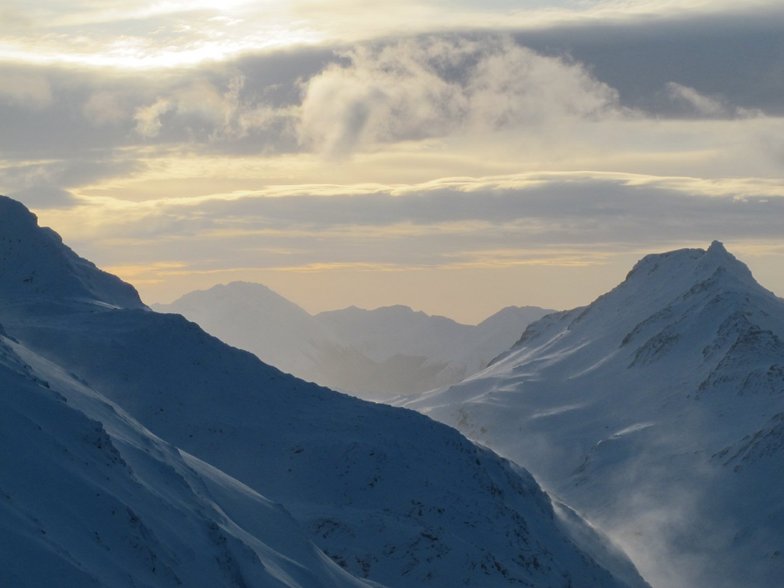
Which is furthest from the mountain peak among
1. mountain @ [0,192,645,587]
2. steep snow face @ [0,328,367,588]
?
steep snow face @ [0,328,367,588]

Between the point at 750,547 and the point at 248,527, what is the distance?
79.5 metres

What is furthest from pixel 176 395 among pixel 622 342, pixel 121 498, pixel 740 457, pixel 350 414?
pixel 622 342

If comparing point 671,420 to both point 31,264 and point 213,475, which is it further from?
point 213,475

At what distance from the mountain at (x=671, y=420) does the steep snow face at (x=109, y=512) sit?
70.8 meters

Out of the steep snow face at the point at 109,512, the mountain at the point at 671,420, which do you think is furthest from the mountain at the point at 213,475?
the mountain at the point at 671,420

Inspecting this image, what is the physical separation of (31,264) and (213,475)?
114ft

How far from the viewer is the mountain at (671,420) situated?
125m

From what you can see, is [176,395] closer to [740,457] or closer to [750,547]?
[750,547]

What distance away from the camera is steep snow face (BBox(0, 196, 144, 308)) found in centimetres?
8781

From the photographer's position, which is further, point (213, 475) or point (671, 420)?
point (671, 420)

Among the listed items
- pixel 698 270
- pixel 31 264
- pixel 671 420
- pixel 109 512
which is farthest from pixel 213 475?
pixel 698 270

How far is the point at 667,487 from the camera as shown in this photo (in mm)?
138500

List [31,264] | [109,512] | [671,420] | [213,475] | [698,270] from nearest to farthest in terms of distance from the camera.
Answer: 1. [109,512]
2. [213,475]
3. [31,264]
4. [671,420]
5. [698,270]

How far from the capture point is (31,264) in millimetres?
89125
